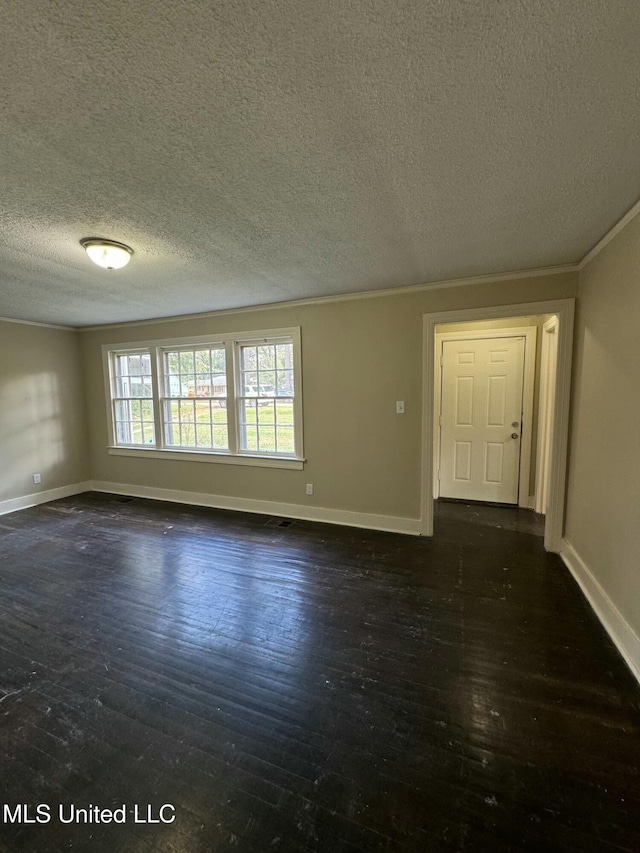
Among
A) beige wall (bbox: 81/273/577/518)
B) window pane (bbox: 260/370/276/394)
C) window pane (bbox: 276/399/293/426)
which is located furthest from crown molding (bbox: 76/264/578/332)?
window pane (bbox: 276/399/293/426)

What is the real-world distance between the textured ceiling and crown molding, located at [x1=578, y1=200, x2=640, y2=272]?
6 cm

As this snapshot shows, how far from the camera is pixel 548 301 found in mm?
2943

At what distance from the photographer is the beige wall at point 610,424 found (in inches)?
75.9

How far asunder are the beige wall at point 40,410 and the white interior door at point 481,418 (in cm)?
536

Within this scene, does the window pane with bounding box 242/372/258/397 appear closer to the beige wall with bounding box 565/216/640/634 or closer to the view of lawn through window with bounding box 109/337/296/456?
the view of lawn through window with bounding box 109/337/296/456

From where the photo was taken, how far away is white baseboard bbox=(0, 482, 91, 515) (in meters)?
4.46

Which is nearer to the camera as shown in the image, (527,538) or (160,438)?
(527,538)

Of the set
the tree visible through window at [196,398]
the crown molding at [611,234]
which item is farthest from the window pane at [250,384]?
the crown molding at [611,234]

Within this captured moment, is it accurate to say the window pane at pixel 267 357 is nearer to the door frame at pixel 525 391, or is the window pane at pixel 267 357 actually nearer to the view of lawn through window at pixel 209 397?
the view of lawn through window at pixel 209 397

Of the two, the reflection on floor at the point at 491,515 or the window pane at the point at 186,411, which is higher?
the window pane at the point at 186,411

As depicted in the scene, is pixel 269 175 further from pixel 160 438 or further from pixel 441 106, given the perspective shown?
pixel 160 438

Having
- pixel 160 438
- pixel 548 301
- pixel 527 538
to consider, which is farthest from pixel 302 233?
pixel 160 438

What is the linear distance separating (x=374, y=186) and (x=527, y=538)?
3337 millimetres

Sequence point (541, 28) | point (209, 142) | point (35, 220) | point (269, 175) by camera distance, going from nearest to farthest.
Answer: point (541, 28) < point (209, 142) < point (269, 175) < point (35, 220)
